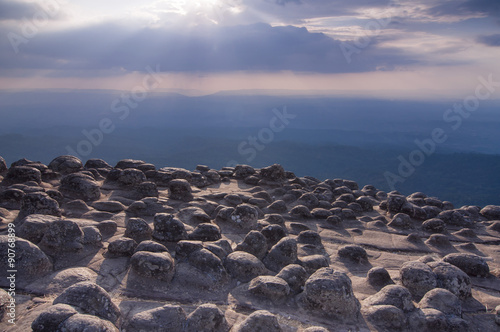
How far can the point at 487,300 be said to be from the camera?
5.33 m

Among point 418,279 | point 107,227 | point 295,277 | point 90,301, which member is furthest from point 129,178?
point 418,279

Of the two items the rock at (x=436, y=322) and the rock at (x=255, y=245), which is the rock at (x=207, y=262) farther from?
the rock at (x=436, y=322)

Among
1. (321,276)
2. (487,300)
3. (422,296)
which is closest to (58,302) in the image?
(321,276)

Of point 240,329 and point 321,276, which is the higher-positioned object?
point 321,276

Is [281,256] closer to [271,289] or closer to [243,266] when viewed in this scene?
[243,266]

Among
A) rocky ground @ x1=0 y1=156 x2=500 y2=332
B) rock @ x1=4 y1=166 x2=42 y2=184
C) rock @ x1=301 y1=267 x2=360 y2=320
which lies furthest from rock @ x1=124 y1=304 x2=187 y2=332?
rock @ x1=4 y1=166 x2=42 y2=184

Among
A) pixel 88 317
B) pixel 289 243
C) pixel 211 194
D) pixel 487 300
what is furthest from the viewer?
pixel 211 194

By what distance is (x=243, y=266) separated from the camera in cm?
527

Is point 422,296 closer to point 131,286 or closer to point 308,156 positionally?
point 131,286

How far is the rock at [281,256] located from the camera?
18.7ft

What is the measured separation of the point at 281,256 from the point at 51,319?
3.10m

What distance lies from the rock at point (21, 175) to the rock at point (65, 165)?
1.11m

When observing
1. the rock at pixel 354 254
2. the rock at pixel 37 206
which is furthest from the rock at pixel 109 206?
the rock at pixel 354 254

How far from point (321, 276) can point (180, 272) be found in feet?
5.46
